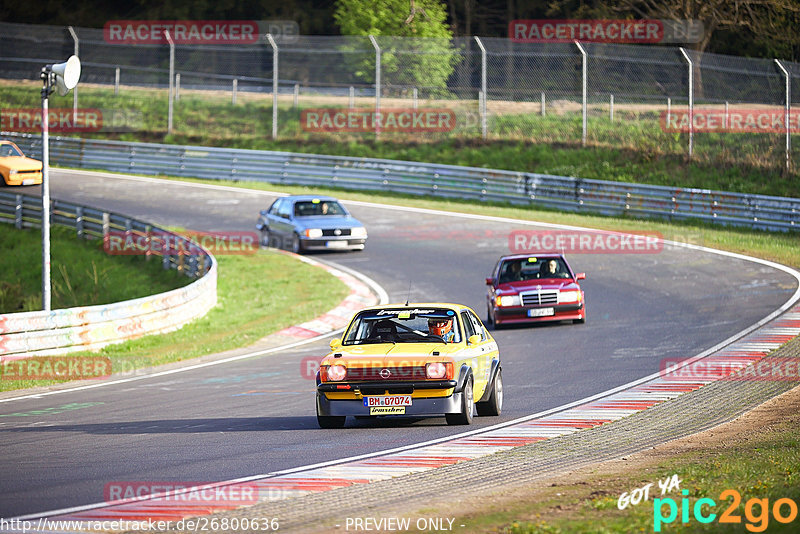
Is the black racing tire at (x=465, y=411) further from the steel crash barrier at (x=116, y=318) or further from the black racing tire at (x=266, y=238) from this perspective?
the black racing tire at (x=266, y=238)

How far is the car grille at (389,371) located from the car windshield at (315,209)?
18251mm

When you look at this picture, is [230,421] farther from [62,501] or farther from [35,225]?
[35,225]

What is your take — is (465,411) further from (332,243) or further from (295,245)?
(295,245)

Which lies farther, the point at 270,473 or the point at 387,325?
the point at 387,325

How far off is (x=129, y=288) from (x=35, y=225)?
304 inches

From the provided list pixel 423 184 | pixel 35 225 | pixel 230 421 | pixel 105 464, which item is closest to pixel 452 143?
pixel 423 184

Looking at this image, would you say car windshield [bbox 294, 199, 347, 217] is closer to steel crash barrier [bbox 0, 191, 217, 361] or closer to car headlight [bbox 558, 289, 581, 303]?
steel crash barrier [bbox 0, 191, 217, 361]

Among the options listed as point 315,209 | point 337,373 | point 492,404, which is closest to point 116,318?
point 337,373

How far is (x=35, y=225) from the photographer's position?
33.6 metres

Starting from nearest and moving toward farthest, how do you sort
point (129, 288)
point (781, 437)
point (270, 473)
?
1. point (270, 473)
2. point (781, 437)
3. point (129, 288)

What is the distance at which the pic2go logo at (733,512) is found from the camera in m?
6.64

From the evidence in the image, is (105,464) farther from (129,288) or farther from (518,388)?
(129,288)

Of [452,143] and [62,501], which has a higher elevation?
[452,143]

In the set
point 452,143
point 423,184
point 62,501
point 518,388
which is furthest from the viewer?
point 452,143
